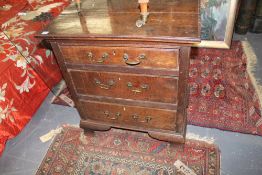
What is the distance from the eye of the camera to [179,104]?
4.40ft

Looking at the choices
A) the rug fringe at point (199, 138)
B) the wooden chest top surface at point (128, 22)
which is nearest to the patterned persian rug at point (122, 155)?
the rug fringe at point (199, 138)

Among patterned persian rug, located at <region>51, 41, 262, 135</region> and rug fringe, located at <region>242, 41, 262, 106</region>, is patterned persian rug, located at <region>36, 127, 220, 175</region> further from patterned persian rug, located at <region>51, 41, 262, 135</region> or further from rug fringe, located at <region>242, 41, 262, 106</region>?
rug fringe, located at <region>242, 41, 262, 106</region>

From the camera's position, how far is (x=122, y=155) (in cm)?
170

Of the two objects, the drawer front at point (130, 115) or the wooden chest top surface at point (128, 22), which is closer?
the wooden chest top surface at point (128, 22)

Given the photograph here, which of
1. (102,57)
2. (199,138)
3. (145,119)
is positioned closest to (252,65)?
(199,138)

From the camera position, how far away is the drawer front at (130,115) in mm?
1452

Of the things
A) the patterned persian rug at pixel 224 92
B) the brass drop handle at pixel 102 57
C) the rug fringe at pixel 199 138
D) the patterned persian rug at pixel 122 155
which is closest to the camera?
the brass drop handle at pixel 102 57

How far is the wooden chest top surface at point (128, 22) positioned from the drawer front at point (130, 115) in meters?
0.53

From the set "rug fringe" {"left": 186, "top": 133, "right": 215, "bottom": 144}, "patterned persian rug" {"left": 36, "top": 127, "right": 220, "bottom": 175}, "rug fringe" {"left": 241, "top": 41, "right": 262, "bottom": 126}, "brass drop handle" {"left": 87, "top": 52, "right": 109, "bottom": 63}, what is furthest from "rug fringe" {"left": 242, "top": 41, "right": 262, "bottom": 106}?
"brass drop handle" {"left": 87, "top": 52, "right": 109, "bottom": 63}

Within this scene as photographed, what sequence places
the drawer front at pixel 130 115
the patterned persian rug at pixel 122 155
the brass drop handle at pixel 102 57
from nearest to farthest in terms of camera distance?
the brass drop handle at pixel 102 57 → the drawer front at pixel 130 115 → the patterned persian rug at pixel 122 155

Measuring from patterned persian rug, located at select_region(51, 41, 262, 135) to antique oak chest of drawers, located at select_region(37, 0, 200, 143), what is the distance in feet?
1.57

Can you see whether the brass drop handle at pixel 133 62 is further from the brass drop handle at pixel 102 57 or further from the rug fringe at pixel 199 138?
the rug fringe at pixel 199 138

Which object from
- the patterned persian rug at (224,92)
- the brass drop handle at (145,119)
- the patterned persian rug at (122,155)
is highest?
the brass drop handle at (145,119)

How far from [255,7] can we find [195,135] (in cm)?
170
